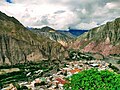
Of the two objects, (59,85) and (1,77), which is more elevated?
(59,85)

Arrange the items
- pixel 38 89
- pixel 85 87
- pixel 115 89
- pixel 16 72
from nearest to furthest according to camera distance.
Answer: pixel 115 89
pixel 85 87
pixel 38 89
pixel 16 72

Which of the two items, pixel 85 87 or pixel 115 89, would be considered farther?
pixel 85 87

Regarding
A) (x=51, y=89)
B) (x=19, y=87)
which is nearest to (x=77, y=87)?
(x=51, y=89)

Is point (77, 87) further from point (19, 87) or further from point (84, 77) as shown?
point (19, 87)

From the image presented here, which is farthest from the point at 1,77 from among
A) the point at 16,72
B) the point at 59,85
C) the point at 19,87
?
the point at 59,85

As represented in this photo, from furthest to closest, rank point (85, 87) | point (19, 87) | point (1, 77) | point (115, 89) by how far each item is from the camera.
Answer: point (1, 77), point (19, 87), point (85, 87), point (115, 89)

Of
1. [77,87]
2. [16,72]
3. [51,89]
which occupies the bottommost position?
[16,72]

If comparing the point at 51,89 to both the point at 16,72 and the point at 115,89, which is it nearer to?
the point at 115,89

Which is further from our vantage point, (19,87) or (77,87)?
(19,87)

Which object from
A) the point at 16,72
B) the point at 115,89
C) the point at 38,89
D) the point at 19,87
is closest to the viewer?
the point at 115,89
